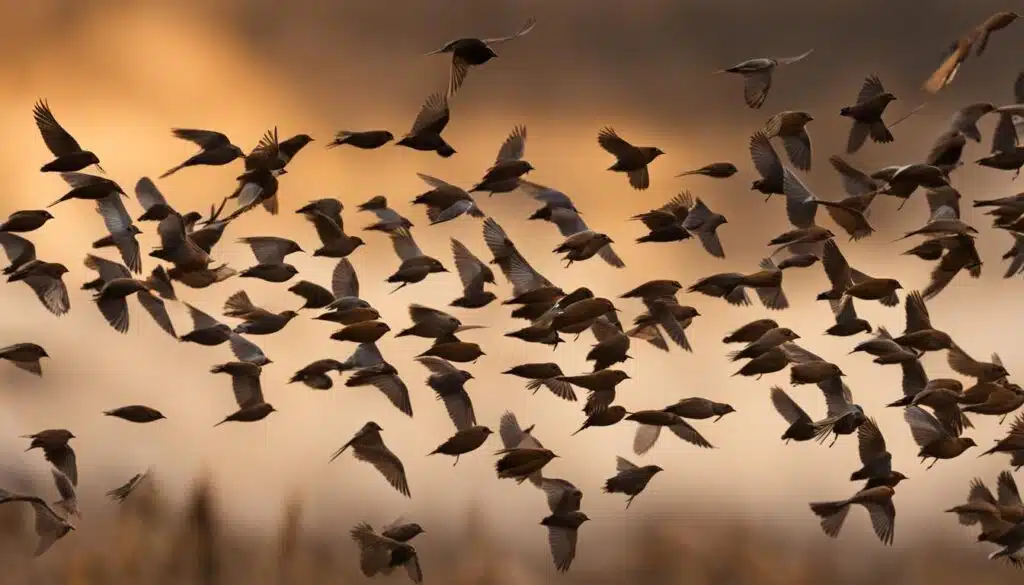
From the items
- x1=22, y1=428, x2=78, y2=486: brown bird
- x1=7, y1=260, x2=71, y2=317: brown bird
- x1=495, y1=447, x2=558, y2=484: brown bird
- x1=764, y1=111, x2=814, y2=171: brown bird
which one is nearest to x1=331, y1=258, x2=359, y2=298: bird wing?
x1=495, y1=447, x2=558, y2=484: brown bird

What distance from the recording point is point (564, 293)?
3.28m

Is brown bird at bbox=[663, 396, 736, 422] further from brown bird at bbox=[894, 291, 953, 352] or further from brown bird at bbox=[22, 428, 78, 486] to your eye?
brown bird at bbox=[22, 428, 78, 486]

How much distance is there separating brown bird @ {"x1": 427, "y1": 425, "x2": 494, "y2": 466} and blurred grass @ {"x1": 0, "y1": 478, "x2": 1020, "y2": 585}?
0.41 m

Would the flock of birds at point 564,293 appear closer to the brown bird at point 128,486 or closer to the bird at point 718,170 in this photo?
the bird at point 718,170

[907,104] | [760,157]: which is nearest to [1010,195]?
[907,104]

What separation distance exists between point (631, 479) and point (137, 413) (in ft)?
4.50

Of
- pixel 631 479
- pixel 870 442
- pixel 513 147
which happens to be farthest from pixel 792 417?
pixel 513 147

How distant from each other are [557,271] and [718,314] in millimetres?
491

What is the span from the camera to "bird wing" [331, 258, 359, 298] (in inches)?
131

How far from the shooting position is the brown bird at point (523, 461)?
317 cm

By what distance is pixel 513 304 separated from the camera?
3.31m

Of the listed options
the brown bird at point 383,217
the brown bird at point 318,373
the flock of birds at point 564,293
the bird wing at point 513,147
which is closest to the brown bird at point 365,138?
the flock of birds at point 564,293

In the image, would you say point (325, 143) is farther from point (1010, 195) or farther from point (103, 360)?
point (1010, 195)

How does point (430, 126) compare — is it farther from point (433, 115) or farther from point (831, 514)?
point (831, 514)
